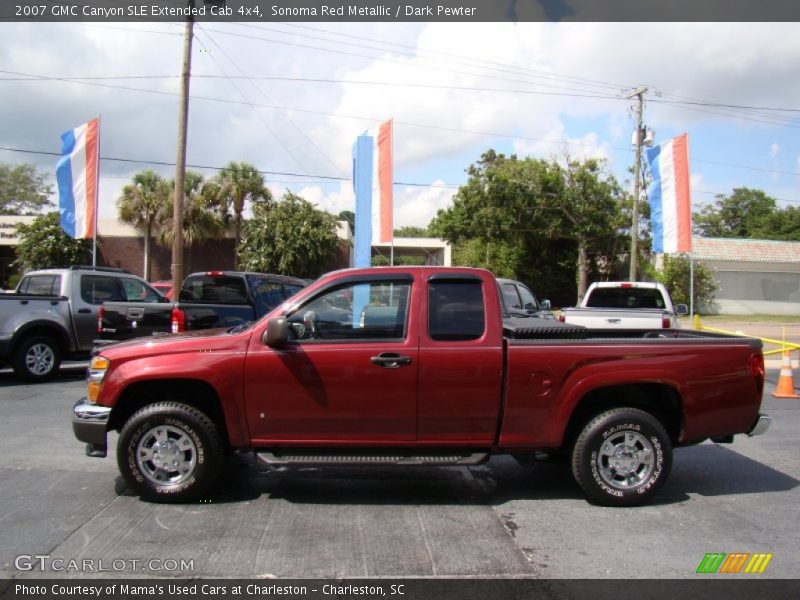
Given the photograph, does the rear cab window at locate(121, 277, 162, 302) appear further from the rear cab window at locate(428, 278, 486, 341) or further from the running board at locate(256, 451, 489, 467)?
the rear cab window at locate(428, 278, 486, 341)

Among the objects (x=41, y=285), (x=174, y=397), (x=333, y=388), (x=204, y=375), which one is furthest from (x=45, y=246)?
(x=333, y=388)

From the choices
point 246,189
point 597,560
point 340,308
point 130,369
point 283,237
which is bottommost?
point 597,560

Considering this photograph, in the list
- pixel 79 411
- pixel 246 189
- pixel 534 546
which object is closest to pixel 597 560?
pixel 534 546

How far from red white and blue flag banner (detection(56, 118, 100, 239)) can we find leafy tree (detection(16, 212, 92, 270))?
1646 cm

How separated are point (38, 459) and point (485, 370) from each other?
14.9 feet

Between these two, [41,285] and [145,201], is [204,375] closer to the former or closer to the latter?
[41,285]

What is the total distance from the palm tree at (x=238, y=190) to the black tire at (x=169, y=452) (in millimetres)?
29126

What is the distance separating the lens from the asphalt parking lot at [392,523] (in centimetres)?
407

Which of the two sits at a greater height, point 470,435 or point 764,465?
point 470,435

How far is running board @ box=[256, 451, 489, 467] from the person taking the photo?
496cm

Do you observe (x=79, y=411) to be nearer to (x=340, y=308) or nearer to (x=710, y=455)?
(x=340, y=308)

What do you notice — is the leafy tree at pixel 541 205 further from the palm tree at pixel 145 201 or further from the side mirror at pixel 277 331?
the side mirror at pixel 277 331

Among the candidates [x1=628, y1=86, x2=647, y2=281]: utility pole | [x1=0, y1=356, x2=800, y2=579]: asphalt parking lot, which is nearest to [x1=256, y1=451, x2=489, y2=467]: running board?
[x1=0, y1=356, x2=800, y2=579]: asphalt parking lot

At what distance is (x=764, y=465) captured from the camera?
6.59 m
